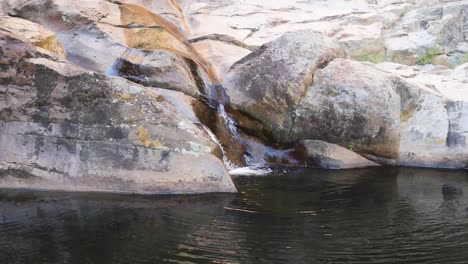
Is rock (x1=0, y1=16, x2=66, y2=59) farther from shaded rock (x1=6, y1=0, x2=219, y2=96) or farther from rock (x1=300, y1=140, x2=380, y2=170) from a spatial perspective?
rock (x1=300, y1=140, x2=380, y2=170)

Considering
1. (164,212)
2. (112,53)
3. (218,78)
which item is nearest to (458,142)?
(218,78)

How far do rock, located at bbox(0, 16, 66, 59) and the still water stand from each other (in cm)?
360

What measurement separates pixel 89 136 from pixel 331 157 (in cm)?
562

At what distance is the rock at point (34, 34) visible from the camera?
11055mm

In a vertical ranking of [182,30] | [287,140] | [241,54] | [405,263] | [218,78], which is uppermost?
[182,30]

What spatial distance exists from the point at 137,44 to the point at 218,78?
7.38 feet

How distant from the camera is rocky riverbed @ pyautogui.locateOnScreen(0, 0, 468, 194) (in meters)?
9.52

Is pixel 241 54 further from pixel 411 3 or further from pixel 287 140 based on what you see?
pixel 411 3

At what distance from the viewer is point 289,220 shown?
7.80m

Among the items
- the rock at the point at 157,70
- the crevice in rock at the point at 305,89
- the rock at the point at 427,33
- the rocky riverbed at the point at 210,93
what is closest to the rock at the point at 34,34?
the rocky riverbed at the point at 210,93

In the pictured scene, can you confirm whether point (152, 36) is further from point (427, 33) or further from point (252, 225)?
point (427, 33)

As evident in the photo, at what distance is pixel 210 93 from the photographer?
42.4 ft

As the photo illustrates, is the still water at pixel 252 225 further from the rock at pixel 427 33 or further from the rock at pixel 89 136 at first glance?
the rock at pixel 427 33

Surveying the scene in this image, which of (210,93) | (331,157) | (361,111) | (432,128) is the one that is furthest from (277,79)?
(432,128)
